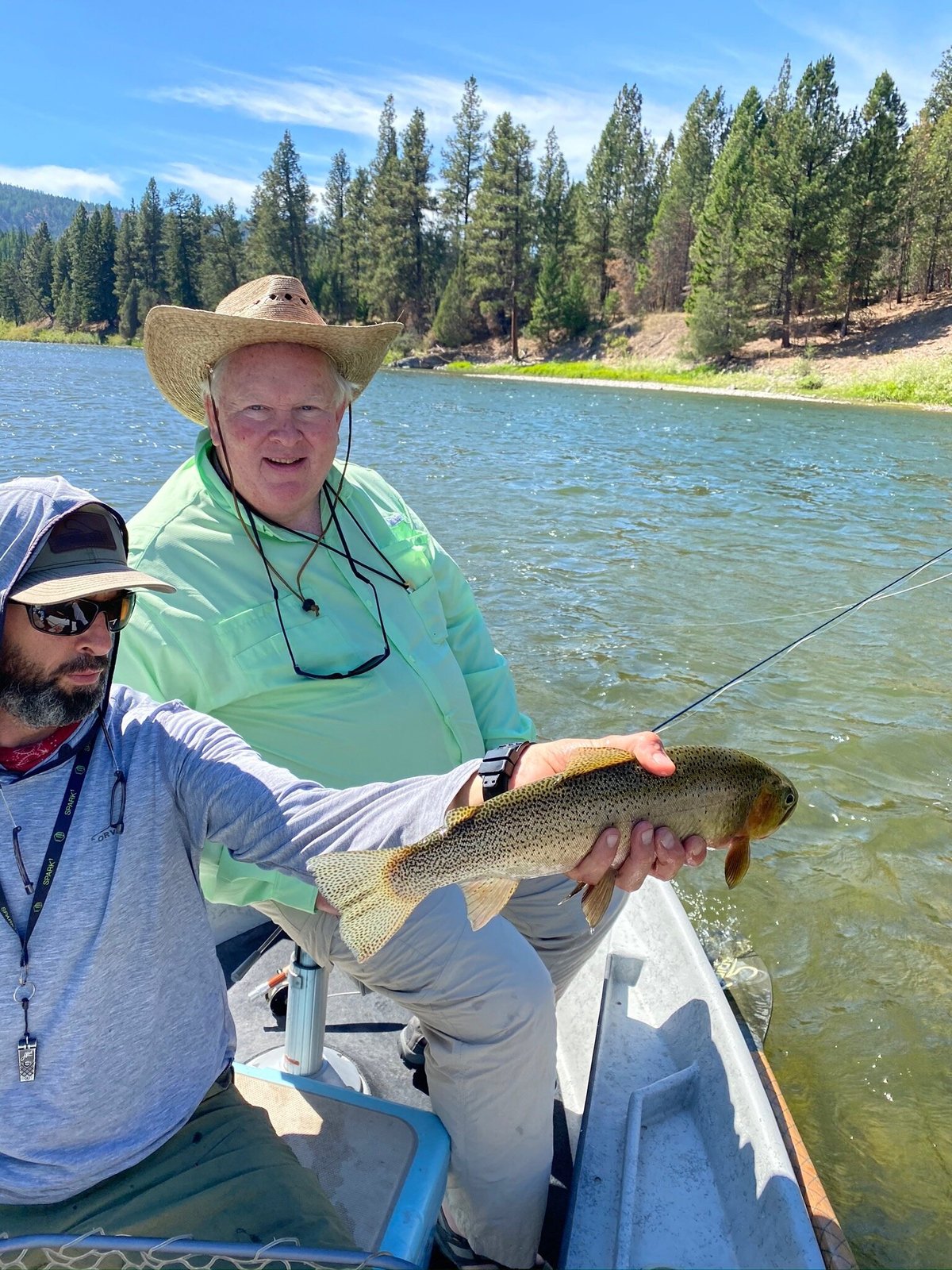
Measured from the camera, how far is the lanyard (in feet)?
6.03

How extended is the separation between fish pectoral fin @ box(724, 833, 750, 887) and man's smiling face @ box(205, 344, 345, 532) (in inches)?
67.0

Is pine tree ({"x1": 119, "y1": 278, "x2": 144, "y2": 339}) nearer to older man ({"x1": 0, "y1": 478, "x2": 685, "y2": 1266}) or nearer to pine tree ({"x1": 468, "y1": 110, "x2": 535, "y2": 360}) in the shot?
pine tree ({"x1": 468, "y1": 110, "x2": 535, "y2": 360})

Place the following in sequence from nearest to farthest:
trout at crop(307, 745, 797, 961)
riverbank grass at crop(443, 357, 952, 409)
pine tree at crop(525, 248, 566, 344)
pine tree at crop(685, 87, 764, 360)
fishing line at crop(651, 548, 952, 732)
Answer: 1. trout at crop(307, 745, 797, 961)
2. fishing line at crop(651, 548, 952, 732)
3. riverbank grass at crop(443, 357, 952, 409)
4. pine tree at crop(685, 87, 764, 360)
5. pine tree at crop(525, 248, 566, 344)

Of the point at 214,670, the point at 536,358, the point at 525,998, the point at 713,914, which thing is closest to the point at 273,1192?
the point at 525,998

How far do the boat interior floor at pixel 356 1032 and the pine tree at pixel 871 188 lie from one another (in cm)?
5971

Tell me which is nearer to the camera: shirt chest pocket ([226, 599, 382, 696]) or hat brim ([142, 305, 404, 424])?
shirt chest pocket ([226, 599, 382, 696])

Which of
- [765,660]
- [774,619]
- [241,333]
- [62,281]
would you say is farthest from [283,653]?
[62,281]

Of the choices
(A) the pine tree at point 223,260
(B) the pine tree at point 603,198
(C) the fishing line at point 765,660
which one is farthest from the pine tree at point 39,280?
(C) the fishing line at point 765,660

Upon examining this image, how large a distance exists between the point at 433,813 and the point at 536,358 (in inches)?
2874

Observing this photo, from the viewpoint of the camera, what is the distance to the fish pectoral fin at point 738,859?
2.64 metres

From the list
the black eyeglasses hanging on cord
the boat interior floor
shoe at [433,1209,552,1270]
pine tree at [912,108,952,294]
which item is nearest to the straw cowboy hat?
the black eyeglasses hanging on cord

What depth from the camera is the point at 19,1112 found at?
185cm

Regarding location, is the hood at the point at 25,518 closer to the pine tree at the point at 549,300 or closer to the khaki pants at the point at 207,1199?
the khaki pants at the point at 207,1199

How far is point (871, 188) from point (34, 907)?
6438 cm
